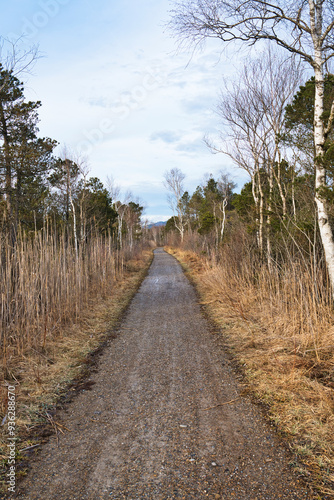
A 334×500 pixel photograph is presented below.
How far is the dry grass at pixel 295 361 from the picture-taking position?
2.21 meters

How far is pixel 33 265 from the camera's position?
15.2 feet

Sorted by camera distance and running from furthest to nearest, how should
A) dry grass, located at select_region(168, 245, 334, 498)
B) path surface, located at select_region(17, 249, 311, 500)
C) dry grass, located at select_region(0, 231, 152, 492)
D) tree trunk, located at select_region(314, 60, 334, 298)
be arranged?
tree trunk, located at select_region(314, 60, 334, 298)
dry grass, located at select_region(0, 231, 152, 492)
dry grass, located at select_region(168, 245, 334, 498)
path surface, located at select_region(17, 249, 311, 500)

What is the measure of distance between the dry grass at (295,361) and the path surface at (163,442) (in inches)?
6.9

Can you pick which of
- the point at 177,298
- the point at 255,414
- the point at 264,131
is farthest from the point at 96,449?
the point at 264,131

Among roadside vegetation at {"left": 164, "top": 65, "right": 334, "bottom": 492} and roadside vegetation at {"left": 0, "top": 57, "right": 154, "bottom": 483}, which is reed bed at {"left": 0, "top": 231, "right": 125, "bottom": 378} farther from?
roadside vegetation at {"left": 164, "top": 65, "right": 334, "bottom": 492}

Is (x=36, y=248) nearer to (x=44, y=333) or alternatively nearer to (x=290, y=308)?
(x=44, y=333)

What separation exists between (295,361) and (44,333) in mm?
3165

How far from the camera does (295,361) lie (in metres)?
3.42

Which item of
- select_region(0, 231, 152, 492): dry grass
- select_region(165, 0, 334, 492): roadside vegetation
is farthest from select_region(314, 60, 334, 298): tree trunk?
select_region(0, 231, 152, 492): dry grass

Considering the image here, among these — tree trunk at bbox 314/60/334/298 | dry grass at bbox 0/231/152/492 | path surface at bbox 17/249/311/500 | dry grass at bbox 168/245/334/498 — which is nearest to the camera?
path surface at bbox 17/249/311/500

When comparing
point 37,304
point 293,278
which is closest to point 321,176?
point 293,278

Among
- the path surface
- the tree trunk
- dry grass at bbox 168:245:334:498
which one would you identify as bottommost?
the path surface

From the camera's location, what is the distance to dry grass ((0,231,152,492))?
2.91 meters

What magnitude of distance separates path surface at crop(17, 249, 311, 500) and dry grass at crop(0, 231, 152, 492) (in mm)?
306
